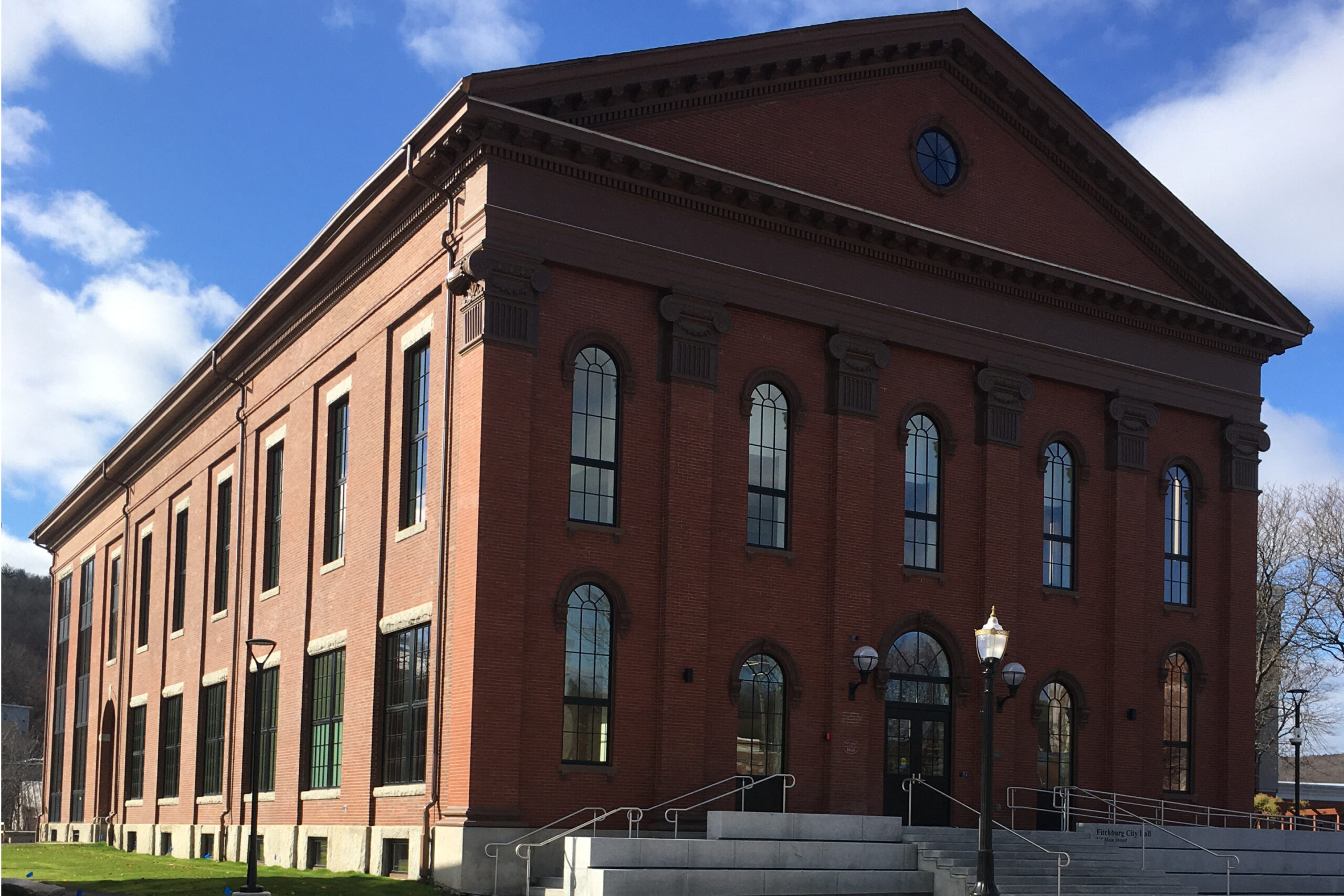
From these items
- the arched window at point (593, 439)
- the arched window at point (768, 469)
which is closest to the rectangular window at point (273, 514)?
the arched window at point (593, 439)

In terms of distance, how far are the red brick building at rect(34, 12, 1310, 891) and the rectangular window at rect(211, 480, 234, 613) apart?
95 centimetres

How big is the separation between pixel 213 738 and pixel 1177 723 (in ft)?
73.4

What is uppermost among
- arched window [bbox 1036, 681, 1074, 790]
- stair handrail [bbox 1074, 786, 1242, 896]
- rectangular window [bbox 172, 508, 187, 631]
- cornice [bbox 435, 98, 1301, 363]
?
cornice [bbox 435, 98, 1301, 363]

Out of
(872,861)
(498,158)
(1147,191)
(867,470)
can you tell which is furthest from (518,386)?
(1147,191)

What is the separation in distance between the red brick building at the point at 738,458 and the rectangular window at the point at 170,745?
10.4 feet

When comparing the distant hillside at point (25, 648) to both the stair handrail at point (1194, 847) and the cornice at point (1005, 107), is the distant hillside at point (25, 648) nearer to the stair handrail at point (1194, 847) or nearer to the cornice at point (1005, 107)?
the cornice at point (1005, 107)

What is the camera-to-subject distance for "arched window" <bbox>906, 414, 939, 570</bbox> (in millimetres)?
29328

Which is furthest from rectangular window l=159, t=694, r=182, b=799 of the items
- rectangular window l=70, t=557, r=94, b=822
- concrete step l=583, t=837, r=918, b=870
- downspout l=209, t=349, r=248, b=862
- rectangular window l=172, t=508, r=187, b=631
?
concrete step l=583, t=837, r=918, b=870

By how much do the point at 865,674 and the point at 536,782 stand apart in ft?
22.2

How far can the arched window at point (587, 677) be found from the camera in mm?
24562

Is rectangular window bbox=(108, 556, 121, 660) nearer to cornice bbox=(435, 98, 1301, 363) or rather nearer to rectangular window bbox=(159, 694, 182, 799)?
rectangular window bbox=(159, 694, 182, 799)

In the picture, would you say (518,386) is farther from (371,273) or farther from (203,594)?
(203,594)

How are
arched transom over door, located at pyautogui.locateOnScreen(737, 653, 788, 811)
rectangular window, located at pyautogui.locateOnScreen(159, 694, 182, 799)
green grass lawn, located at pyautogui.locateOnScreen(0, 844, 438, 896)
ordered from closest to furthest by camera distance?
green grass lawn, located at pyautogui.locateOnScreen(0, 844, 438, 896) → arched transom over door, located at pyautogui.locateOnScreen(737, 653, 788, 811) → rectangular window, located at pyautogui.locateOnScreen(159, 694, 182, 799)

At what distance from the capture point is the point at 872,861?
927 inches
